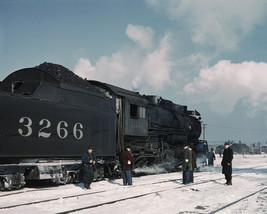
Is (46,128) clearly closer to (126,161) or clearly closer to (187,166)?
(126,161)

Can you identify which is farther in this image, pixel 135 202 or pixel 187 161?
pixel 187 161

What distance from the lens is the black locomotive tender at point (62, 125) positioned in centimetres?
933

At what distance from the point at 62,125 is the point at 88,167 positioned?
156 centimetres

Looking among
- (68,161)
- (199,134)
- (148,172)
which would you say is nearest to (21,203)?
(68,161)

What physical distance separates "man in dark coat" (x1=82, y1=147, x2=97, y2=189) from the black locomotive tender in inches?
20.6

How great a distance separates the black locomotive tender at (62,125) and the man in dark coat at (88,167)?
52 centimetres

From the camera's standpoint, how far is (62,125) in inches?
420

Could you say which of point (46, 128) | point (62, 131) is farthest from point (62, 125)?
point (46, 128)

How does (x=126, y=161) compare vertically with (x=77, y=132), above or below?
below

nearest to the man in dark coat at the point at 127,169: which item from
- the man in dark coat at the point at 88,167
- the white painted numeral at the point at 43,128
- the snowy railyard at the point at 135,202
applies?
the man in dark coat at the point at 88,167

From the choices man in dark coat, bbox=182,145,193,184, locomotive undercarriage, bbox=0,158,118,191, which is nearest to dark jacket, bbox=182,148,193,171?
man in dark coat, bbox=182,145,193,184

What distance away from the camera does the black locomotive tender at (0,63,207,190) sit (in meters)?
9.33

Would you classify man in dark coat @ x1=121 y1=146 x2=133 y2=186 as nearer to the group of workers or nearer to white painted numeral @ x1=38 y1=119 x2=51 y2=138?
the group of workers

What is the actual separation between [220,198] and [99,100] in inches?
228
